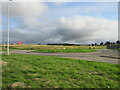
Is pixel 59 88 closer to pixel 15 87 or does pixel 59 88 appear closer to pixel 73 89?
pixel 73 89

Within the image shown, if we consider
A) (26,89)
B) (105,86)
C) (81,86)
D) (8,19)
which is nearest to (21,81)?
(26,89)

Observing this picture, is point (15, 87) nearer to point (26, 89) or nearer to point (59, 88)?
point (26, 89)

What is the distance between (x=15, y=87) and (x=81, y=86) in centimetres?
246

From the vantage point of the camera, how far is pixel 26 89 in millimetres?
3564

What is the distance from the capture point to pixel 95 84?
4.10 m

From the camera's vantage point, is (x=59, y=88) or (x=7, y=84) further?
(x=7, y=84)

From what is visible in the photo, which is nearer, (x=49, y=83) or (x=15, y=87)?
(x=15, y=87)

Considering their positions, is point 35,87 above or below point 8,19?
below

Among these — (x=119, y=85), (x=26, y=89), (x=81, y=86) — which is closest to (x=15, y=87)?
(x=26, y=89)

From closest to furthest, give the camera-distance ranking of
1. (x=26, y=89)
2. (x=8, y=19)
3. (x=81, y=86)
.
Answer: (x=26, y=89)
(x=81, y=86)
(x=8, y=19)

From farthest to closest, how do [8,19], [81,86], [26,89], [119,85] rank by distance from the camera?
1. [8,19]
2. [119,85]
3. [81,86]
4. [26,89]

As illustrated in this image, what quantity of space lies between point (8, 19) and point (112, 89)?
1630 centimetres

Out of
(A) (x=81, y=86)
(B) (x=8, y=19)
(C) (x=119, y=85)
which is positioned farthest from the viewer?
(B) (x=8, y=19)

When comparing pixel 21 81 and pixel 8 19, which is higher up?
pixel 8 19
